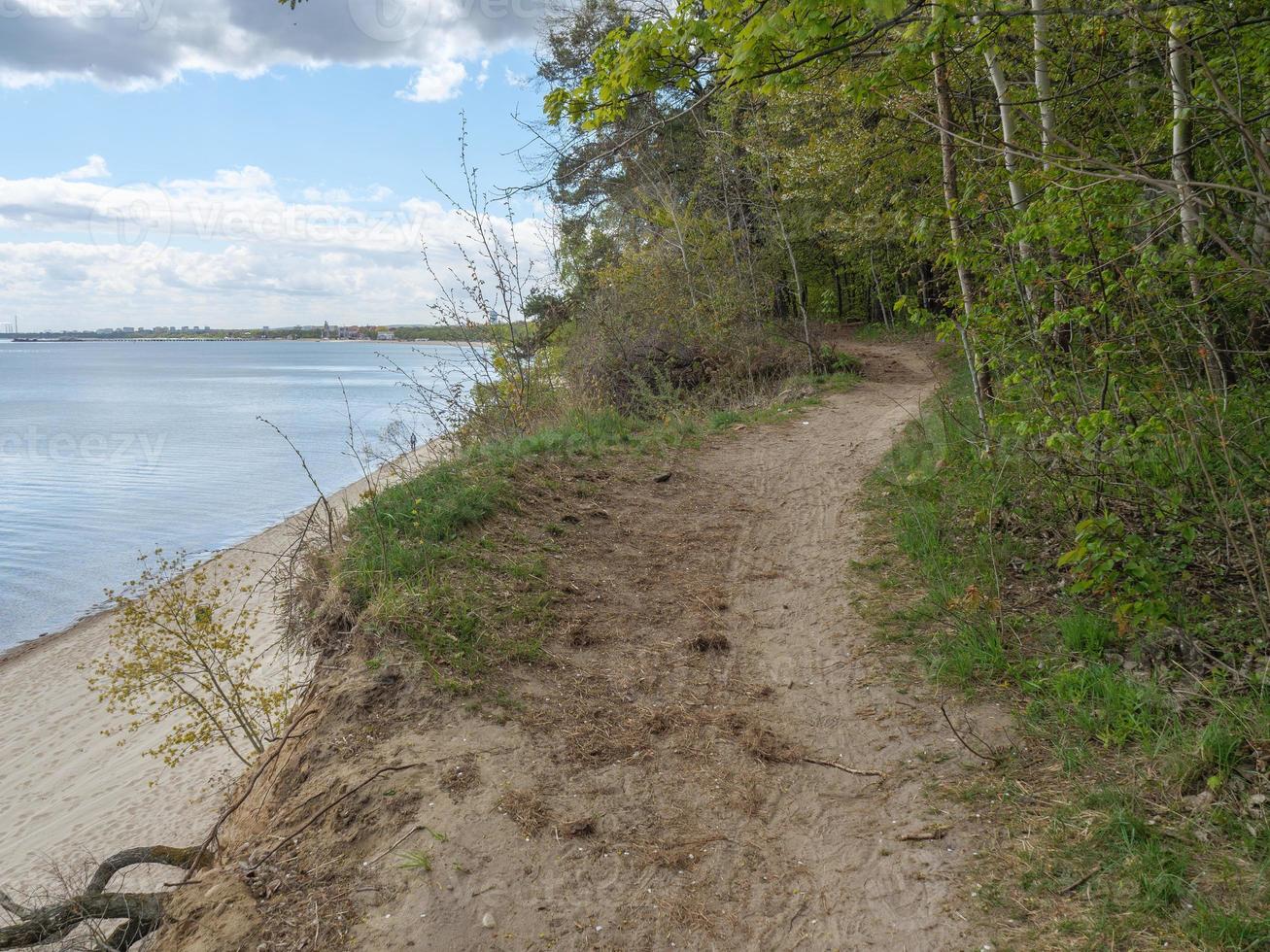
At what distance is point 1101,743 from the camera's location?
3992 millimetres

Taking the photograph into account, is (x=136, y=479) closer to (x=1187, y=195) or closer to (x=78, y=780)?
(x=78, y=780)

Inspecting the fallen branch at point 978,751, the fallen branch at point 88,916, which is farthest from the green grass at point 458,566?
the fallen branch at point 978,751

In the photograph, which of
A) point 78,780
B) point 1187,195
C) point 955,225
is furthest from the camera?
point 78,780

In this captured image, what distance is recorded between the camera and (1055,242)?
4.80m

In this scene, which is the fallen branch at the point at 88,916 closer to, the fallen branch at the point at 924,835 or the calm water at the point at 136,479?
the fallen branch at the point at 924,835

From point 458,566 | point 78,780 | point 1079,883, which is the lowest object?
point 78,780

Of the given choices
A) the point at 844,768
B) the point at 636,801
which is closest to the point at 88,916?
the point at 636,801

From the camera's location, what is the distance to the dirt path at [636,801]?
Answer: 3.48 metres

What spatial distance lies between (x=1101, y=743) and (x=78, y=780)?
40.9ft

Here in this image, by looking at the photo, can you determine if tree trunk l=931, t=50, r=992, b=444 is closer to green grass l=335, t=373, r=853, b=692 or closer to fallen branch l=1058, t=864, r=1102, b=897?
fallen branch l=1058, t=864, r=1102, b=897

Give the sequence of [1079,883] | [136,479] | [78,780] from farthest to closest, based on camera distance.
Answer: [136,479] → [78,780] → [1079,883]

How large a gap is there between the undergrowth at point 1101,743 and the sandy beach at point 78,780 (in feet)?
17.9

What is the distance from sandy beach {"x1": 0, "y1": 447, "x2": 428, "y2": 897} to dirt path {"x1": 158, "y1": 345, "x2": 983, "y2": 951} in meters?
2.91

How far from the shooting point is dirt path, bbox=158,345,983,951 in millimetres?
3482
